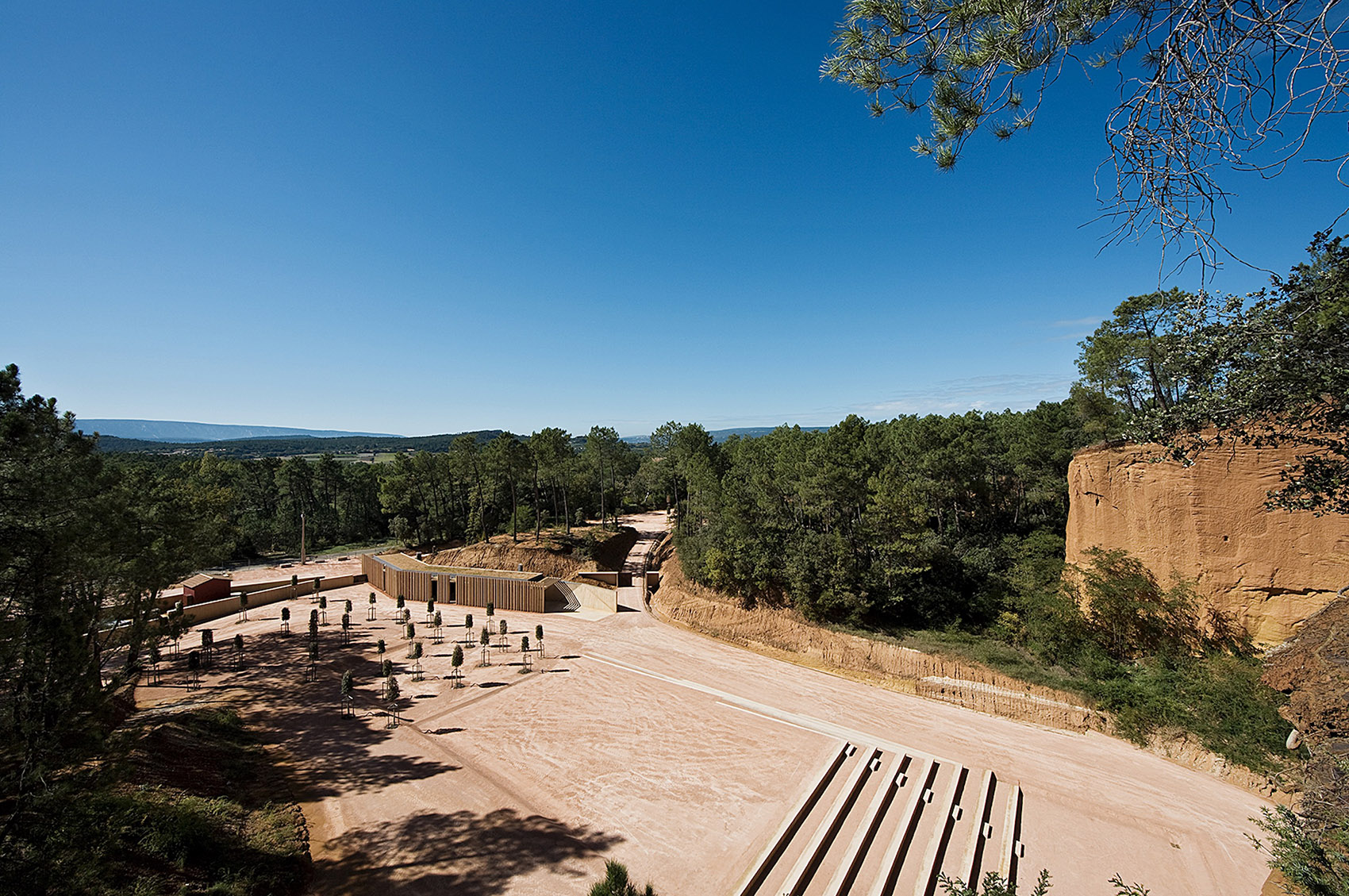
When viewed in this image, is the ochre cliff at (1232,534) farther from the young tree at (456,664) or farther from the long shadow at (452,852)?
the young tree at (456,664)

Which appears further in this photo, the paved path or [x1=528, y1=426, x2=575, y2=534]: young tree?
[x1=528, y1=426, x2=575, y2=534]: young tree

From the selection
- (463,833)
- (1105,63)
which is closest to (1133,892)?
(1105,63)

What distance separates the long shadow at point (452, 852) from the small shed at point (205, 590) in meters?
Answer: 25.8

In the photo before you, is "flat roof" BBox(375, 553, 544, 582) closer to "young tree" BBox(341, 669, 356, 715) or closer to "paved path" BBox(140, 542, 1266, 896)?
"paved path" BBox(140, 542, 1266, 896)

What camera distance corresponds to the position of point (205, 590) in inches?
1065

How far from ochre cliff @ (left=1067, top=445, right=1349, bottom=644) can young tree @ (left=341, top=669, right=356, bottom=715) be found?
24.8 m

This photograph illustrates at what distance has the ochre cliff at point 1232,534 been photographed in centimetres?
1457

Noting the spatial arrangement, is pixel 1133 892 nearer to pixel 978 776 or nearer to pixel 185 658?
pixel 978 776

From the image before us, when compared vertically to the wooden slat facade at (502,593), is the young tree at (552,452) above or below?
above

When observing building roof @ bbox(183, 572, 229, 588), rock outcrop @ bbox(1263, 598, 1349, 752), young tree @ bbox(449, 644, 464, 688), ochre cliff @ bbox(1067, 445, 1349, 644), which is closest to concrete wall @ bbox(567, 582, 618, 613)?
young tree @ bbox(449, 644, 464, 688)

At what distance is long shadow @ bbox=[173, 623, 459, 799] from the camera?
11.8 metres

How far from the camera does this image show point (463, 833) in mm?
9891

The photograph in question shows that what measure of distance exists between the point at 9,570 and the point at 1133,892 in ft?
45.5

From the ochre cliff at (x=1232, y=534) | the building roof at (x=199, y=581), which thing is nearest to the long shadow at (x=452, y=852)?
the ochre cliff at (x=1232, y=534)
